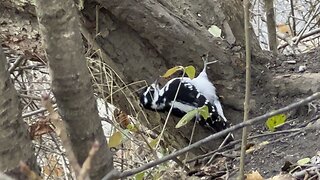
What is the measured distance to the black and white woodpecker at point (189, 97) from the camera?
281 cm

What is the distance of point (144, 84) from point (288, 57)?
727mm

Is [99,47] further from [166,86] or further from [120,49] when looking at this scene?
[166,86]

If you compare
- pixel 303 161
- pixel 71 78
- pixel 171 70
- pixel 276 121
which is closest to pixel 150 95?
pixel 171 70

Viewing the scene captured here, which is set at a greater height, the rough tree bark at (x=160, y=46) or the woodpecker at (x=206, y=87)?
the rough tree bark at (x=160, y=46)

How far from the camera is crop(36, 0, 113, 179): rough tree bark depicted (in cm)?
169

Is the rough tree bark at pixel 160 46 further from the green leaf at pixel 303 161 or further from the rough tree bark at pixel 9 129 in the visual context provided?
the rough tree bark at pixel 9 129

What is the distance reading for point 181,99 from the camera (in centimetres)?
285

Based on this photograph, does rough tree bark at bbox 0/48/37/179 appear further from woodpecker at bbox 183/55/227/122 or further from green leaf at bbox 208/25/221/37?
green leaf at bbox 208/25/221/37

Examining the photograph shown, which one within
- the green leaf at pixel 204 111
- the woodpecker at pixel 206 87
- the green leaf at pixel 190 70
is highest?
the green leaf at pixel 190 70

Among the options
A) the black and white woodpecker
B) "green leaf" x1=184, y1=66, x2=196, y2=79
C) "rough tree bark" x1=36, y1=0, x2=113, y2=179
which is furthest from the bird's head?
"rough tree bark" x1=36, y1=0, x2=113, y2=179

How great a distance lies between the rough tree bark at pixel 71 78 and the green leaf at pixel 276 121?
3.44 ft

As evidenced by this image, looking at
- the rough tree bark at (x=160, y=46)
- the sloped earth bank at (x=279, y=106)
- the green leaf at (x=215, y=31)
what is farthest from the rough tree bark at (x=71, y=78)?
the green leaf at (x=215, y=31)

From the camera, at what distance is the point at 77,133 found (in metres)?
1.76

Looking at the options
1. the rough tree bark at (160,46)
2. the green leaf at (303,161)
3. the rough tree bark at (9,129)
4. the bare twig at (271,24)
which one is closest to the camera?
the rough tree bark at (9,129)
